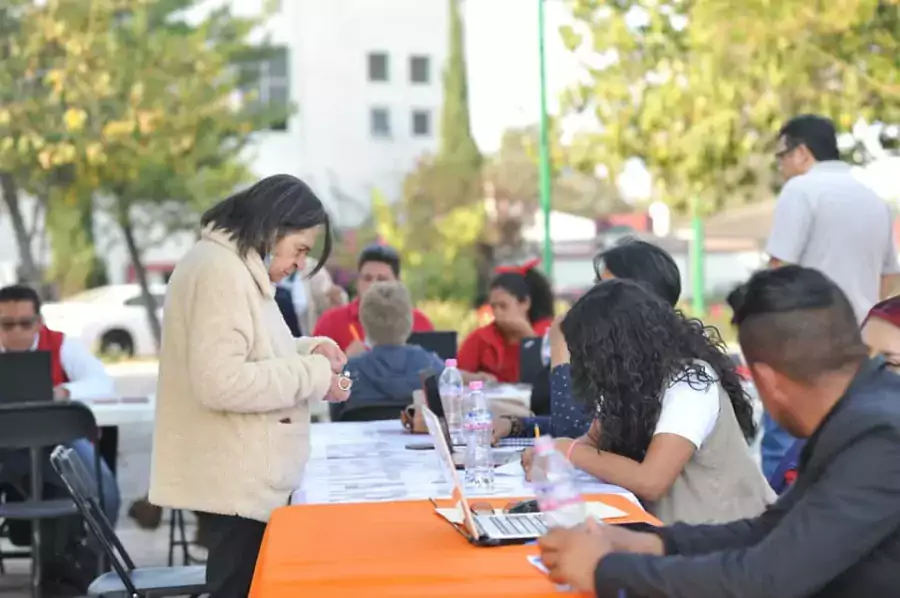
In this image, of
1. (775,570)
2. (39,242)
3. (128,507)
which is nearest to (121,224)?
(39,242)

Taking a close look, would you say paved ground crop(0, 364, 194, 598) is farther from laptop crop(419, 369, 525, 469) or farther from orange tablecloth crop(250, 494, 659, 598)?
orange tablecloth crop(250, 494, 659, 598)

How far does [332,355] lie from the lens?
4.08 meters

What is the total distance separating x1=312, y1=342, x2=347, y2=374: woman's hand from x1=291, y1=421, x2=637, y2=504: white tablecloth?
0.32 meters

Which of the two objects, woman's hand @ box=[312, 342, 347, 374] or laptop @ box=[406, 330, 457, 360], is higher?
woman's hand @ box=[312, 342, 347, 374]

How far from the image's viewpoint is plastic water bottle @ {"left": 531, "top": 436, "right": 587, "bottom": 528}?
8.02ft

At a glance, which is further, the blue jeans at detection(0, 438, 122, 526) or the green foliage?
the green foliage

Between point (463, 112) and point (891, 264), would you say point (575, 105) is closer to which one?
point (891, 264)

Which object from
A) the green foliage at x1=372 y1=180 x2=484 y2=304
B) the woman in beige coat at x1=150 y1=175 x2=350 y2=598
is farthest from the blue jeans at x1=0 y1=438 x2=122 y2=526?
the green foliage at x1=372 y1=180 x2=484 y2=304

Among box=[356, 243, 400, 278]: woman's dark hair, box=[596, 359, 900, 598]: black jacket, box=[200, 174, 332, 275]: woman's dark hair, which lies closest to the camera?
box=[596, 359, 900, 598]: black jacket

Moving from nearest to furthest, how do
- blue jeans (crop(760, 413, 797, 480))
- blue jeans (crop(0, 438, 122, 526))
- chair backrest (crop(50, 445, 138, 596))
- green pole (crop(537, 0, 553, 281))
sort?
1. chair backrest (crop(50, 445, 138, 596))
2. blue jeans (crop(0, 438, 122, 526))
3. blue jeans (crop(760, 413, 797, 480))
4. green pole (crop(537, 0, 553, 281))

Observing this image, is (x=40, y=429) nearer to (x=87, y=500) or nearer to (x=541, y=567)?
(x=87, y=500)

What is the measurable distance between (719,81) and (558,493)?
42.1 ft

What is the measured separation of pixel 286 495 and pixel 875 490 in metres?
1.95

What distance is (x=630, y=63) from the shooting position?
16422mm
